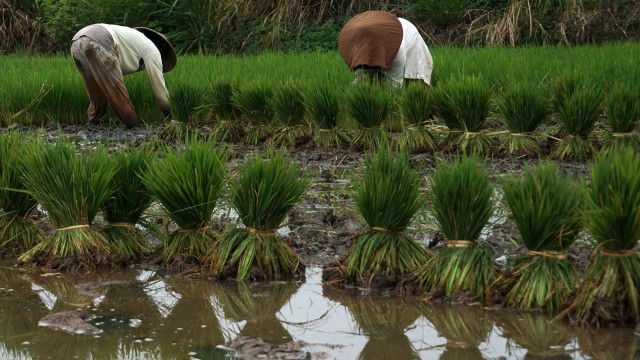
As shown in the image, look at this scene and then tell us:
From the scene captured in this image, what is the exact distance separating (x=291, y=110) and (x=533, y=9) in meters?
6.36

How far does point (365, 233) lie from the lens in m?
4.57

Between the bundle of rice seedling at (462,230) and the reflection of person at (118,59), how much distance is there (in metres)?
4.86

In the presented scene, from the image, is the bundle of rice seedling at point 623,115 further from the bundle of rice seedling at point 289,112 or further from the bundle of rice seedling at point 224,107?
the bundle of rice seedling at point 224,107

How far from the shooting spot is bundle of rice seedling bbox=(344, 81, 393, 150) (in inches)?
296

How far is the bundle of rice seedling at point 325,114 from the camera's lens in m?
7.83

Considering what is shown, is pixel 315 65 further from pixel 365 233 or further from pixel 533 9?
pixel 365 233

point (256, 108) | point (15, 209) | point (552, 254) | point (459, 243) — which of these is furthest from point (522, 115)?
point (15, 209)

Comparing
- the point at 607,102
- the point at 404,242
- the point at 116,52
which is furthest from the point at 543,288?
the point at 116,52

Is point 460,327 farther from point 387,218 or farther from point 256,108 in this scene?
point 256,108

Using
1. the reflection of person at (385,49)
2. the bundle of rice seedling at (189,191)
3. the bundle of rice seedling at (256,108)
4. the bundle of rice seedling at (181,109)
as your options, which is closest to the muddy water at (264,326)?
the bundle of rice seedling at (189,191)

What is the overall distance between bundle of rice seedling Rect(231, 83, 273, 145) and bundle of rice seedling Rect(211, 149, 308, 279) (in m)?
3.61

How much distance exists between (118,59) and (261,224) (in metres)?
4.32

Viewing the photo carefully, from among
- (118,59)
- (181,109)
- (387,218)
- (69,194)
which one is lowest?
(181,109)

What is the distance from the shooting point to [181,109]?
8703mm
